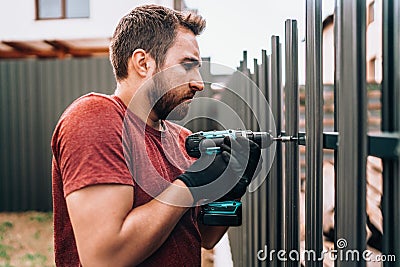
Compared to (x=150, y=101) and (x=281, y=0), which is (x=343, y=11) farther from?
(x=281, y=0)

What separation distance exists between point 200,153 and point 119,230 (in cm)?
45

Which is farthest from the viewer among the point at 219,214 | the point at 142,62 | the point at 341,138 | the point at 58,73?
the point at 58,73

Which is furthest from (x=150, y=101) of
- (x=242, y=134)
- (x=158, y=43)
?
(x=242, y=134)

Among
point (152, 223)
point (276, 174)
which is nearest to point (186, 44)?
point (152, 223)

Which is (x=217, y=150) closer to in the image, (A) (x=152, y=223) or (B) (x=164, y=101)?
(B) (x=164, y=101)

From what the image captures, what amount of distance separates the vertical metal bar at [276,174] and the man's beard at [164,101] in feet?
1.53

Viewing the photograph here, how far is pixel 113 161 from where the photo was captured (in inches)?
61.7

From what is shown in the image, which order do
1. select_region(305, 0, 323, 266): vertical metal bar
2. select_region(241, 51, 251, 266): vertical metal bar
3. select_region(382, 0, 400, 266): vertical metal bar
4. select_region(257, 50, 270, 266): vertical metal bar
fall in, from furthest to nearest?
1. select_region(241, 51, 251, 266): vertical metal bar
2. select_region(257, 50, 270, 266): vertical metal bar
3. select_region(305, 0, 323, 266): vertical metal bar
4. select_region(382, 0, 400, 266): vertical metal bar

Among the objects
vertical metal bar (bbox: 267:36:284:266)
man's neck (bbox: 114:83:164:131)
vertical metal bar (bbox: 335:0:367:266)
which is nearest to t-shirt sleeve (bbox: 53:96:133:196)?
man's neck (bbox: 114:83:164:131)

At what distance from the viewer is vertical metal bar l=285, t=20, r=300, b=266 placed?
1.83 m

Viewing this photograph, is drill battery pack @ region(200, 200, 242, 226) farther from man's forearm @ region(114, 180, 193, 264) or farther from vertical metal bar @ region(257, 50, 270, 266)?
vertical metal bar @ region(257, 50, 270, 266)

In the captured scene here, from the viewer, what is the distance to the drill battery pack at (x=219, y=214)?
6.34ft

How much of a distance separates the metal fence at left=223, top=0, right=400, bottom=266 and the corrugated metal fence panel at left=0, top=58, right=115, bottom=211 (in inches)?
232

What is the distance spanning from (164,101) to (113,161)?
0.35 meters
